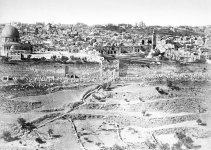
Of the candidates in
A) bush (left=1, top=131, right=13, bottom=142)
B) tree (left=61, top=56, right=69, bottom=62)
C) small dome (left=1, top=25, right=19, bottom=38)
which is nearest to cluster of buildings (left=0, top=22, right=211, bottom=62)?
small dome (left=1, top=25, right=19, bottom=38)

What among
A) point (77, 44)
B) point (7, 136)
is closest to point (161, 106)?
point (7, 136)

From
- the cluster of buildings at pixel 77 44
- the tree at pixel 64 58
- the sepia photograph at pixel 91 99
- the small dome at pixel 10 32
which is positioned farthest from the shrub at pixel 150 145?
the small dome at pixel 10 32

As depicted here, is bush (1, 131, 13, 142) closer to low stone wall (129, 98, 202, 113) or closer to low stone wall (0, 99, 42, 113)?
low stone wall (0, 99, 42, 113)

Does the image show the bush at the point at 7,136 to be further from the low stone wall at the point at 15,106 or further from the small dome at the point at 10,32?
the small dome at the point at 10,32

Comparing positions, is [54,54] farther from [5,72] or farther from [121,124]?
[121,124]

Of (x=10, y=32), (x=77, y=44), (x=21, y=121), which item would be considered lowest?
(x=21, y=121)

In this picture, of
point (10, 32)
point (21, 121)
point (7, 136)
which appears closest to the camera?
point (7, 136)

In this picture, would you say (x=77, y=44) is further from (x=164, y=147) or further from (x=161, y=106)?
(x=164, y=147)

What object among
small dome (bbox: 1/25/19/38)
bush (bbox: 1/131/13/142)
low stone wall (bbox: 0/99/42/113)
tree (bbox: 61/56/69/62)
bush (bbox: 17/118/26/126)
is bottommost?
bush (bbox: 1/131/13/142)
